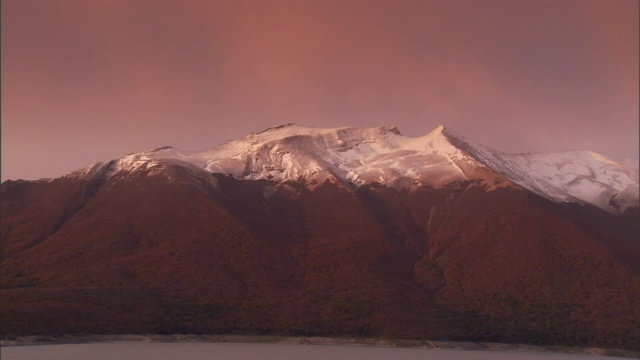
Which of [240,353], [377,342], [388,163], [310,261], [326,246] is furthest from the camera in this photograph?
[388,163]

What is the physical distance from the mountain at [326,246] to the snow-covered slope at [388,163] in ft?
1.38

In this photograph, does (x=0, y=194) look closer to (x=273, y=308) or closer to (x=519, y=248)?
(x=273, y=308)

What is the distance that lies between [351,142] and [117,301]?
63.4 meters

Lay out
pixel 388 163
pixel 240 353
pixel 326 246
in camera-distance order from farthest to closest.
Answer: pixel 388 163 < pixel 326 246 < pixel 240 353

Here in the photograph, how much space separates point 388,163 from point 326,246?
31.0 m

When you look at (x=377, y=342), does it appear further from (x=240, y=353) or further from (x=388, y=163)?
(x=388, y=163)

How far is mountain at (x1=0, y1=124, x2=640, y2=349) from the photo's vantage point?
74438 mm

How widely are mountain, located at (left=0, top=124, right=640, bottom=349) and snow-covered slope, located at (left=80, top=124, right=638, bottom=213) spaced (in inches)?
16.6

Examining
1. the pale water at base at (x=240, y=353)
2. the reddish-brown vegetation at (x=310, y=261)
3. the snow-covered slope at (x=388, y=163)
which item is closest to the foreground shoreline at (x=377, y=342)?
the reddish-brown vegetation at (x=310, y=261)

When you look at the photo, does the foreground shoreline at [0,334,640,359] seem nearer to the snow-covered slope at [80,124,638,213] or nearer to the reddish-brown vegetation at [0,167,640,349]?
the reddish-brown vegetation at [0,167,640,349]

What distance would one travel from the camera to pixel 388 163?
121 m

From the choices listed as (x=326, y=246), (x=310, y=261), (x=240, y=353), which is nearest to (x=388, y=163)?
(x=326, y=246)

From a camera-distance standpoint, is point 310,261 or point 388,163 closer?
point 310,261

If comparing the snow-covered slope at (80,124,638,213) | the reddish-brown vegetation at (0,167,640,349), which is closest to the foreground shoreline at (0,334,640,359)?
the reddish-brown vegetation at (0,167,640,349)
